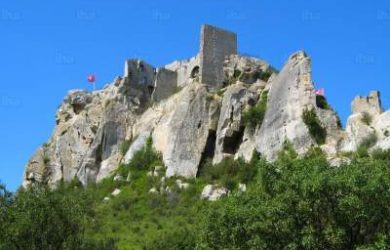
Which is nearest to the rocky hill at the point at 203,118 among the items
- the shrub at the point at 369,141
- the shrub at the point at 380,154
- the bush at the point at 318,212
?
the shrub at the point at 369,141

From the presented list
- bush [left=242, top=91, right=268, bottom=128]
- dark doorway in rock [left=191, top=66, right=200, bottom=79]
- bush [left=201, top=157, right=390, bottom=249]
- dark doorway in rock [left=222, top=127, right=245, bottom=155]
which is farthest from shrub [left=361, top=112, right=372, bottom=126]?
dark doorway in rock [left=191, top=66, right=200, bottom=79]

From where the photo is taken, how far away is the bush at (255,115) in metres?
45.5

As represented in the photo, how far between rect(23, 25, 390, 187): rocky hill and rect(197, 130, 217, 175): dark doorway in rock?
75 mm

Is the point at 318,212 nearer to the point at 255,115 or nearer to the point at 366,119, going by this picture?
the point at 366,119

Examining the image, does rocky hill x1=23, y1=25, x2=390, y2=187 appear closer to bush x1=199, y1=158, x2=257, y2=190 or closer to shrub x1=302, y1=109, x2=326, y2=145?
shrub x1=302, y1=109, x2=326, y2=145

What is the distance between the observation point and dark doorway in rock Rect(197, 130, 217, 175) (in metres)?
47.9

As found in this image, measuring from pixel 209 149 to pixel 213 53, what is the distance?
8.88 m

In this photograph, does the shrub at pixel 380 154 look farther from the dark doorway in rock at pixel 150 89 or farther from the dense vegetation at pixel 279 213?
the dark doorway in rock at pixel 150 89

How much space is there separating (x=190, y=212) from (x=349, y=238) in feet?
70.0

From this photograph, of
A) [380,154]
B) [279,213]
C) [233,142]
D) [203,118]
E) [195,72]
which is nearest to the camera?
[279,213]

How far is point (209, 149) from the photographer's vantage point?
4875cm

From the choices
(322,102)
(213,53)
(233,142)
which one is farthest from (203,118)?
(322,102)

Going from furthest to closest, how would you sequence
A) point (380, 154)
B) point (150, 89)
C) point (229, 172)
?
point (150, 89), point (229, 172), point (380, 154)

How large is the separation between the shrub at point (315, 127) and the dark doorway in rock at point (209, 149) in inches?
399
